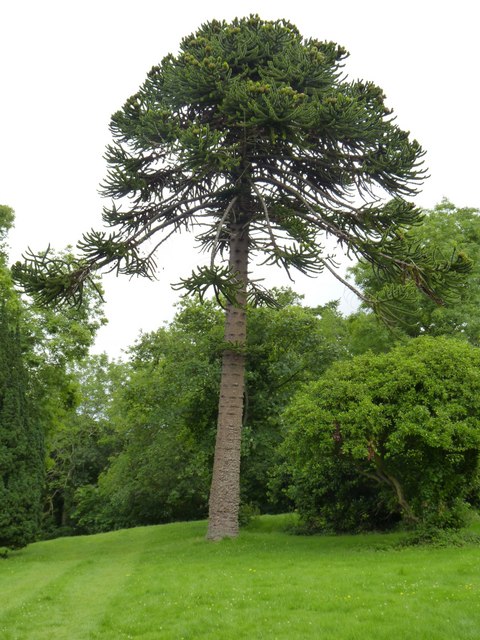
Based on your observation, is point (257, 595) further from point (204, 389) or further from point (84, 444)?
point (84, 444)

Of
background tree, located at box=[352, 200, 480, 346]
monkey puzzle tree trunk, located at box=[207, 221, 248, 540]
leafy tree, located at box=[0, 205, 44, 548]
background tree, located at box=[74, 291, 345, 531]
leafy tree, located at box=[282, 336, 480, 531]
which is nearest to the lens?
leafy tree, located at box=[282, 336, 480, 531]

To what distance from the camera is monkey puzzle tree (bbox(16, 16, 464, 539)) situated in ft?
46.5

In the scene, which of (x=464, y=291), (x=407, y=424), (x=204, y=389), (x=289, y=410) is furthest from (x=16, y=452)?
(x=464, y=291)

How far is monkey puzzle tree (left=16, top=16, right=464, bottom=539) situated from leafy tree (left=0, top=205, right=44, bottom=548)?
2.95 meters

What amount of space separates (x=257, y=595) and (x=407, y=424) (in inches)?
193

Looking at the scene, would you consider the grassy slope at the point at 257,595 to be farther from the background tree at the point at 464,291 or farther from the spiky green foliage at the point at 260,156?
the background tree at the point at 464,291

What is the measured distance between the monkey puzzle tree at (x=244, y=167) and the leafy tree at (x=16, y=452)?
9.69 feet

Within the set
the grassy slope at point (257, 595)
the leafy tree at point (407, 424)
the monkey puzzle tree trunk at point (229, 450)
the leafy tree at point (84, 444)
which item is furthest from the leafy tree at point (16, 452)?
the leafy tree at point (84, 444)

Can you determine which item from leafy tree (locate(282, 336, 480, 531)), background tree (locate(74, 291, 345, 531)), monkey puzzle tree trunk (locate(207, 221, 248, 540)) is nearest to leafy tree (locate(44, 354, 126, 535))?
background tree (locate(74, 291, 345, 531))

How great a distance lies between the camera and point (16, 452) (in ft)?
51.4

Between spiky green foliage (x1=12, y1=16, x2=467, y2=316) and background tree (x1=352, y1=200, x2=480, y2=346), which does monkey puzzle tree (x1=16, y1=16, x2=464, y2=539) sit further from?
background tree (x1=352, y1=200, x2=480, y2=346)

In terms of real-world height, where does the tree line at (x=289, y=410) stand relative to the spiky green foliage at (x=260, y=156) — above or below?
below

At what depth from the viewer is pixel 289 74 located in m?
15.4

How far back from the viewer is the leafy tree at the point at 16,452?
1524 centimetres
